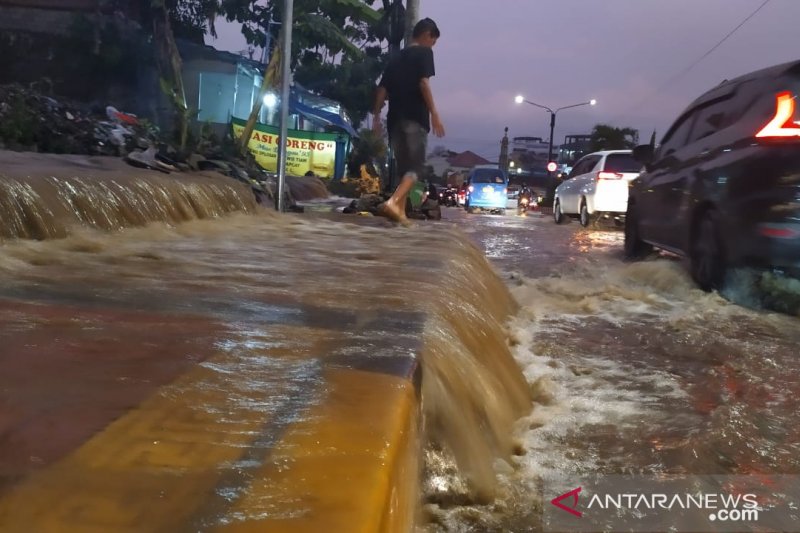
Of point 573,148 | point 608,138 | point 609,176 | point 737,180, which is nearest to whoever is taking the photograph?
point 737,180

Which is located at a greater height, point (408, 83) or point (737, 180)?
point (408, 83)

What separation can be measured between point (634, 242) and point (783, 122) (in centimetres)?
363

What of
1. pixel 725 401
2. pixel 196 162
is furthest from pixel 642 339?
pixel 196 162

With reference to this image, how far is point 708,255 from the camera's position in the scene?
5723 millimetres

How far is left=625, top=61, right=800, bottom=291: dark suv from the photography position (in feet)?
15.9

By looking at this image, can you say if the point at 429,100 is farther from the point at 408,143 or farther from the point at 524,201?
the point at 524,201

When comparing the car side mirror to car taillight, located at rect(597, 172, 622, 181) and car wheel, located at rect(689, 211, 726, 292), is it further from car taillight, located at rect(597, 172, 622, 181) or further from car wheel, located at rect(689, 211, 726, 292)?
car taillight, located at rect(597, 172, 622, 181)

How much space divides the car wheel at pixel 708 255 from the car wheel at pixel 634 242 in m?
2.19

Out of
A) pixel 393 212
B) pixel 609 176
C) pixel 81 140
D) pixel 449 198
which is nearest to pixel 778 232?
pixel 393 212

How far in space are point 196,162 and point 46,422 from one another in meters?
8.05

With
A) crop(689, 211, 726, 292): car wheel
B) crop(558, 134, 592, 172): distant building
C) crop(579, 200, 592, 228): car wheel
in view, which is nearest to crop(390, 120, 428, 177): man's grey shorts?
crop(689, 211, 726, 292): car wheel

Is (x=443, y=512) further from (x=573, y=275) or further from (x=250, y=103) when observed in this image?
(x=250, y=103)

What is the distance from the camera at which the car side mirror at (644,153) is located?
782 cm

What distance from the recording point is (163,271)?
3508 mm
